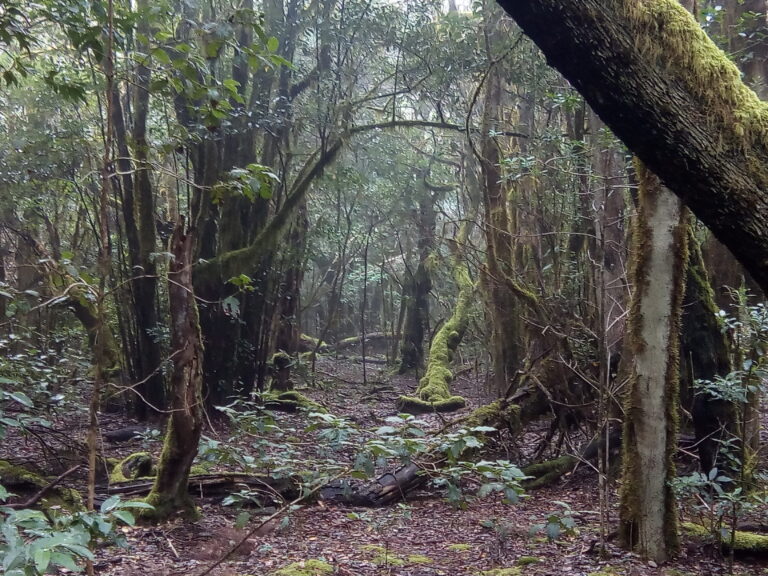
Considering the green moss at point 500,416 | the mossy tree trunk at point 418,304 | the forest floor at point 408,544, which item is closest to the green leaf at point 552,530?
the forest floor at point 408,544

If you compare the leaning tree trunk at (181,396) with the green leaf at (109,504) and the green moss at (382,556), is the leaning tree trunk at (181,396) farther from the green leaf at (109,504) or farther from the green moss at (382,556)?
the green leaf at (109,504)

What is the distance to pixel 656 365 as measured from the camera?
Result: 4348 millimetres

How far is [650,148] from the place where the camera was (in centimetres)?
230

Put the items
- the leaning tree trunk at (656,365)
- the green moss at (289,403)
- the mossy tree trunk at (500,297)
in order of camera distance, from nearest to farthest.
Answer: the leaning tree trunk at (656,365)
the mossy tree trunk at (500,297)
the green moss at (289,403)

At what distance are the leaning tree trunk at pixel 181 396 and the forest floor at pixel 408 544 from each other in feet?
0.86

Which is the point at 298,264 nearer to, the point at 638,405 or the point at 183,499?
the point at 183,499

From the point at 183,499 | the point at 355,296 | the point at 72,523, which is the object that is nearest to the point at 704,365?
the point at 183,499

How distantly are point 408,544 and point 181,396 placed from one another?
2.44 metres

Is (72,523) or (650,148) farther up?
(650,148)

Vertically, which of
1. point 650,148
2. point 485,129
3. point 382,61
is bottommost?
point 650,148

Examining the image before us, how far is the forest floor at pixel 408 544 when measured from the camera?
4.39 m

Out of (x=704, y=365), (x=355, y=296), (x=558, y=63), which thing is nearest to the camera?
(x=558, y=63)

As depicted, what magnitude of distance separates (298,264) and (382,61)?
4982 millimetres

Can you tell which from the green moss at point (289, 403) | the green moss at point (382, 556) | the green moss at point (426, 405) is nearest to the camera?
the green moss at point (382, 556)
